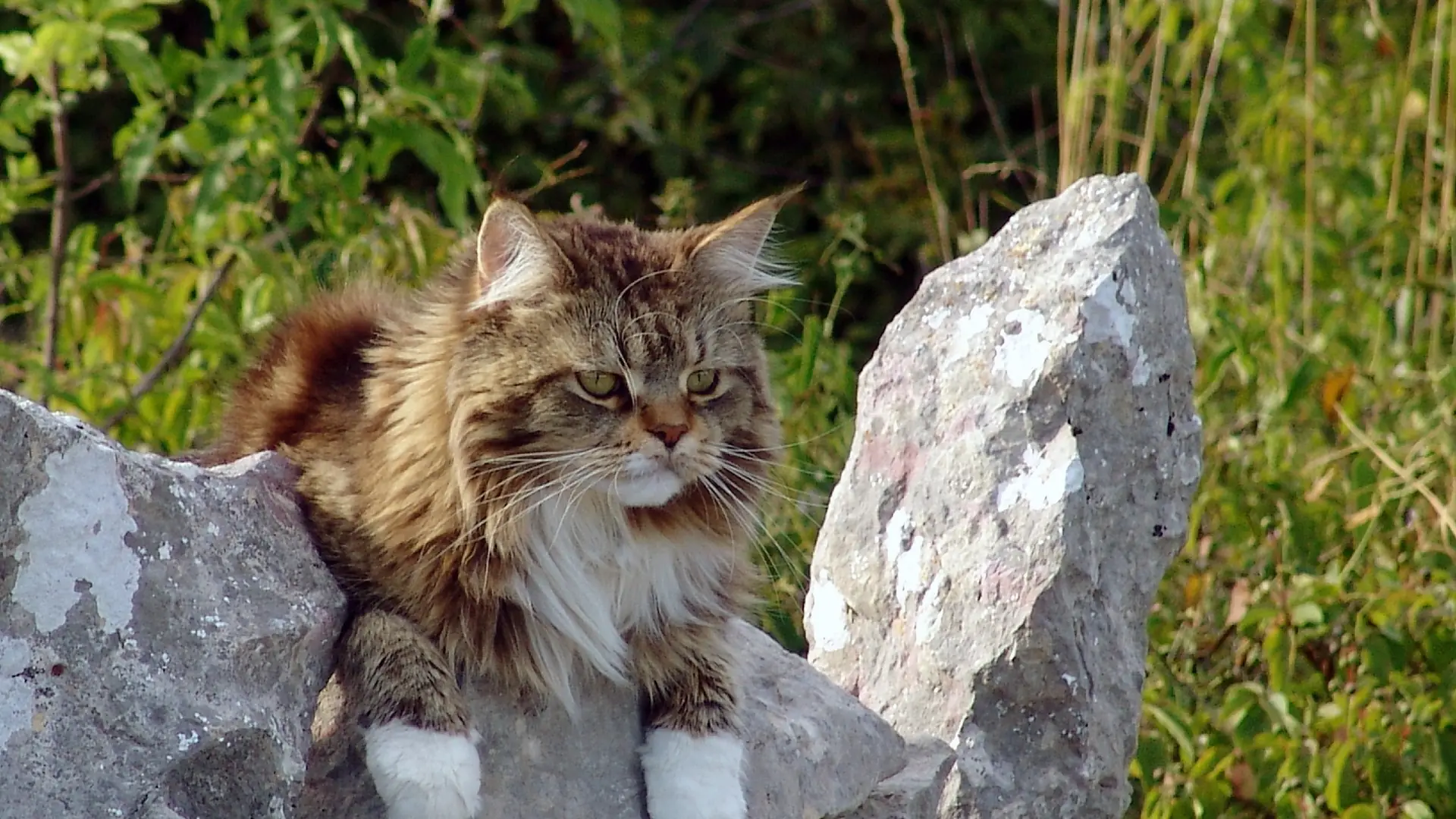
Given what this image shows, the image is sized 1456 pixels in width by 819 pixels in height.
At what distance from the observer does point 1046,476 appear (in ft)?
10.8

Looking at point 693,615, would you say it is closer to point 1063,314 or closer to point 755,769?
point 755,769

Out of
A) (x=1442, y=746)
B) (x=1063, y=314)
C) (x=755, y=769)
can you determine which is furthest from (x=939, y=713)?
(x=1442, y=746)

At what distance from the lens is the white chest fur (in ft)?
8.91

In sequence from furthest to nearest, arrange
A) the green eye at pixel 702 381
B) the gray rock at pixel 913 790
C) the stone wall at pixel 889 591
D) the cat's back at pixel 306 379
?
the gray rock at pixel 913 790
the cat's back at pixel 306 379
the green eye at pixel 702 381
the stone wall at pixel 889 591

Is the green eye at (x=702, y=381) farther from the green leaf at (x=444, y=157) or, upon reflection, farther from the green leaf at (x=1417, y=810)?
the green leaf at (x=1417, y=810)

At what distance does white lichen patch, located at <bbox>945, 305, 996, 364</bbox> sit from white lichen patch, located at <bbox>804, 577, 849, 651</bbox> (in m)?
0.57

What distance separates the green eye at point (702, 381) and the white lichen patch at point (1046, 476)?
0.78 metres

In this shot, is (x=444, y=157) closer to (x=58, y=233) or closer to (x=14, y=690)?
(x=58, y=233)

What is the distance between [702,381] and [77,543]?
1015 millimetres

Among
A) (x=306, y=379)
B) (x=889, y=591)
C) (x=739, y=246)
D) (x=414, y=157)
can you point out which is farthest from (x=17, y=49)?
(x=414, y=157)

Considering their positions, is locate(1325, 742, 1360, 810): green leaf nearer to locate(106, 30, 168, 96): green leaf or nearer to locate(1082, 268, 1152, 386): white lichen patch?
locate(1082, 268, 1152, 386): white lichen patch

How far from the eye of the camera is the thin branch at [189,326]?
4.72 metres

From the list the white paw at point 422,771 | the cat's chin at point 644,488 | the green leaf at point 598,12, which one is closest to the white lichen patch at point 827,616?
the cat's chin at point 644,488

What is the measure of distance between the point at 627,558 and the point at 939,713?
35.7 inches
